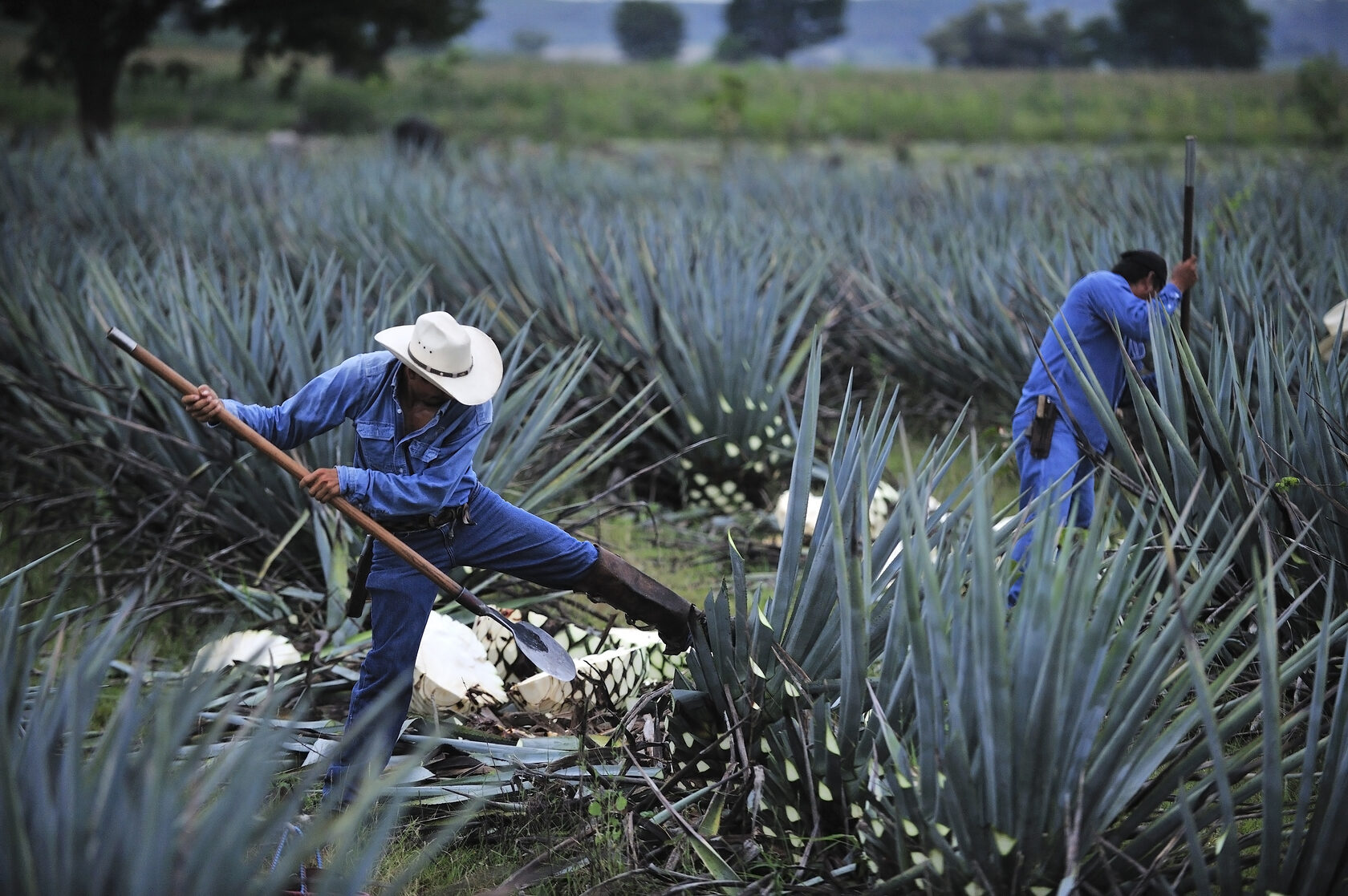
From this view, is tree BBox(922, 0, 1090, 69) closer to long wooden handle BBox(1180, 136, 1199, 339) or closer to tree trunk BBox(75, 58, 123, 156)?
tree trunk BBox(75, 58, 123, 156)

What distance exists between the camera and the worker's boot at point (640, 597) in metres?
3.26

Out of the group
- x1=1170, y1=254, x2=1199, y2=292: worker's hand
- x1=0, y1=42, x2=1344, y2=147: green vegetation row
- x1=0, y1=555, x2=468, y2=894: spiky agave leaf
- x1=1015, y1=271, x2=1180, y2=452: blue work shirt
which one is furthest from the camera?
x1=0, y1=42, x2=1344, y2=147: green vegetation row

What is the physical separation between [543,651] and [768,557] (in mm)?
2116

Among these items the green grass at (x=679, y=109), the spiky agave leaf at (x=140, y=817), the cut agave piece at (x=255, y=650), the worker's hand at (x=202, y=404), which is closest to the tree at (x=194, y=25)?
the green grass at (x=679, y=109)

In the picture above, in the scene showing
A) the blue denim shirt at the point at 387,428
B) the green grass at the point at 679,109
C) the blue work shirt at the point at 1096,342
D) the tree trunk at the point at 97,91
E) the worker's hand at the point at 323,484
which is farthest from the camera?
the green grass at the point at 679,109

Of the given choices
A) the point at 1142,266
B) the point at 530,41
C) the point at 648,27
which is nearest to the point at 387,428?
the point at 1142,266

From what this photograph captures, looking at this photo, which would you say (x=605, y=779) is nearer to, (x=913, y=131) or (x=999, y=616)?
(x=999, y=616)

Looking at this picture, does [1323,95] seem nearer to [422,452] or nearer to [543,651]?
[543,651]

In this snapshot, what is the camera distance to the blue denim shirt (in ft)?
10.1

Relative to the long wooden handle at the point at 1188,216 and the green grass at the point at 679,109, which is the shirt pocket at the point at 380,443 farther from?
the green grass at the point at 679,109

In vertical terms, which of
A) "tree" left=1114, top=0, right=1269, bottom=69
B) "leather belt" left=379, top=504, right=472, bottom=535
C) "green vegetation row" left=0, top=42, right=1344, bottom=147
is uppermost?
"tree" left=1114, top=0, right=1269, bottom=69

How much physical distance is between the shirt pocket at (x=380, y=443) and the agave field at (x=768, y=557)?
0.60 meters

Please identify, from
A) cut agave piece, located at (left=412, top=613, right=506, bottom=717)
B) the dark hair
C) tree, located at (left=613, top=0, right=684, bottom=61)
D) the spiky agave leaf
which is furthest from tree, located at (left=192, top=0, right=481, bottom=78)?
tree, located at (left=613, top=0, right=684, bottom=61)

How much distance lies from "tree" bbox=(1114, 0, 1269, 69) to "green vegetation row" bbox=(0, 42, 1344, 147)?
37222mm
